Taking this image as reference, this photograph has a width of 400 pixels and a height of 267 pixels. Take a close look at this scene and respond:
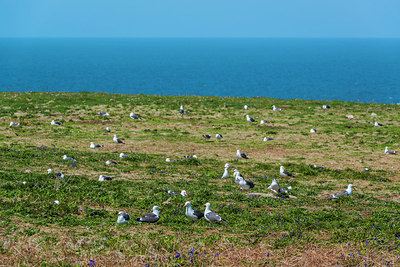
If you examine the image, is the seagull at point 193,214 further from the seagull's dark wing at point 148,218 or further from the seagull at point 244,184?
the seagull at point 244,184

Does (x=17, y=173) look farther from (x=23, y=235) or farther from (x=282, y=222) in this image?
(x=282, y=222)

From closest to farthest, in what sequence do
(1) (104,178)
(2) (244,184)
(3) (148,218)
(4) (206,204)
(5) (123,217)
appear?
(5) (123,217) → (3) (148,218) → (4) (206,204) → (1) (104,178) → (2) (244,184)

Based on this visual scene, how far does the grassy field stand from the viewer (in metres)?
13.0

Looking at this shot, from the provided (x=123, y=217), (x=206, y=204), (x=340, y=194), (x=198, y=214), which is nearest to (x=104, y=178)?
(x=123, y=217)

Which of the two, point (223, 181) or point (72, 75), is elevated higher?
point (223, 181)

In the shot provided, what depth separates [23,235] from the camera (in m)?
13.4

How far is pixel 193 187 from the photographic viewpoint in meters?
20.8

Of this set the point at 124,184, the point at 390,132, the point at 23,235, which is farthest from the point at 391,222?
the point at 390,132

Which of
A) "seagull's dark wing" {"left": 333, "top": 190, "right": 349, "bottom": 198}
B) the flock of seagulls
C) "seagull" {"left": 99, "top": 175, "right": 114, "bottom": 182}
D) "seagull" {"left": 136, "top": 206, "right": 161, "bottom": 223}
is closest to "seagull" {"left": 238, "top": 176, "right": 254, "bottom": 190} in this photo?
the flock of seagulls

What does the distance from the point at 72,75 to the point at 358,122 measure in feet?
535

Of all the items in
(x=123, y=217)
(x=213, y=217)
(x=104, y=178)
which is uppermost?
(x=123, y=217)

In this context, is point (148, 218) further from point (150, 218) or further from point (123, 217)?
point (123, 217)

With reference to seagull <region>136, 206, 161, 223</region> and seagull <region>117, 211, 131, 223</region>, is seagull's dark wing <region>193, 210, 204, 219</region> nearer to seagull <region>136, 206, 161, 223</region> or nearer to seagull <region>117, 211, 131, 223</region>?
seagull <region>136, 206, 161, 223</region>

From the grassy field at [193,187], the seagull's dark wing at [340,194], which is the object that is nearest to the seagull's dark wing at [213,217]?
the grassy field at [193,187]
